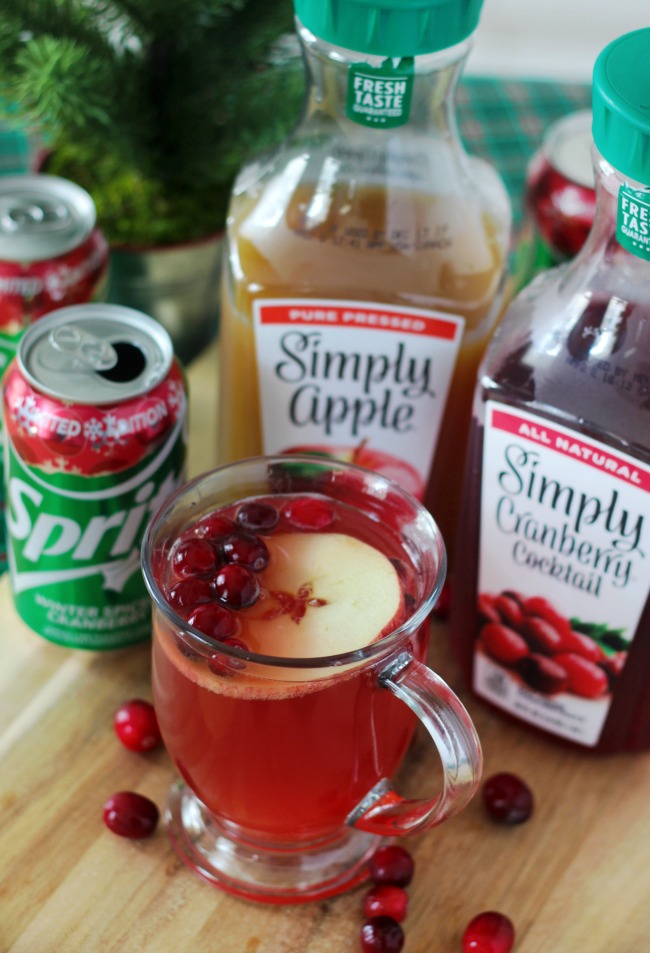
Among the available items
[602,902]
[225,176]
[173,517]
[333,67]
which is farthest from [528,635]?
[225,176]

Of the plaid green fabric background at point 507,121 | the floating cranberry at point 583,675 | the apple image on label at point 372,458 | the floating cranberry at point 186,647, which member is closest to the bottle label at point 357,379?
the apple image on label at point 372,458

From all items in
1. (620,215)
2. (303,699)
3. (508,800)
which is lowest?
(508,800)

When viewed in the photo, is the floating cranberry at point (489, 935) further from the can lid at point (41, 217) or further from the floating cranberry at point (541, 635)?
the can lid at point (41, 217)

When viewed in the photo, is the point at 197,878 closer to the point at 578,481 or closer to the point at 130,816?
the point at 130,816

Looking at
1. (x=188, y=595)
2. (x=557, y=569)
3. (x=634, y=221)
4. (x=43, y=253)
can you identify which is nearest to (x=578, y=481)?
(x=557, y=569)

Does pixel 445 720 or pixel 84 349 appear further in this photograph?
pixel 84 349

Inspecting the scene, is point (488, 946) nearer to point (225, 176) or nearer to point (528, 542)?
point (528, 542)
